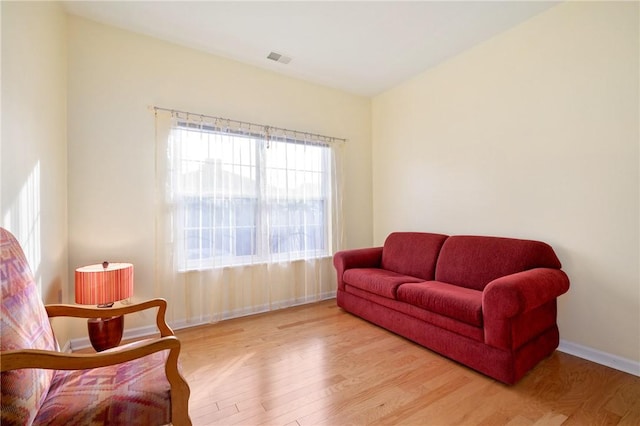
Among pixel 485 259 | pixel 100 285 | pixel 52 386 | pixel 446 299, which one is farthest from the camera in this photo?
pixel 485 259

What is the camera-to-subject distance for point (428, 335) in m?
2.25

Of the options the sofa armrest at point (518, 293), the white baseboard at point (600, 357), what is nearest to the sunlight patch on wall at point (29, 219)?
the sofa armrest at point (518, 293)

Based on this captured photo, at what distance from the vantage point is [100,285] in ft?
6.56

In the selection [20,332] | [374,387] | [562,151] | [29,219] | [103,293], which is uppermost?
[562,151]

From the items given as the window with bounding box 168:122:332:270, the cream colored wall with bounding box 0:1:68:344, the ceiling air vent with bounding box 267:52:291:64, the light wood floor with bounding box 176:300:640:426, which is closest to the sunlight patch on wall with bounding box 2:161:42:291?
the cream colored wall with bounding box 0:1:68:344

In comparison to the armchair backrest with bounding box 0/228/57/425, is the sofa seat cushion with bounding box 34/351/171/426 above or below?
below

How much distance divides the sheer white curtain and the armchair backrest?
1.43 m

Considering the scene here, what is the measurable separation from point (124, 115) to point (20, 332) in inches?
82.4

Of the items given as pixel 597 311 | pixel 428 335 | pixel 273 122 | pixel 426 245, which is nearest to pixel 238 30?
pixel 273 122

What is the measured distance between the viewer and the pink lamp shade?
6.48 feet

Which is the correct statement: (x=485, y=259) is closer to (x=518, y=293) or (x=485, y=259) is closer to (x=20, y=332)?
(x=518, y=293)

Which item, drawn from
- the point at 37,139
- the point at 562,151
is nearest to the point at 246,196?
the point at 37,139

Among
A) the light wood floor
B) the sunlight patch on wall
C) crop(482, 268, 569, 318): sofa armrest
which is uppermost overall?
the sunlight patch on wall

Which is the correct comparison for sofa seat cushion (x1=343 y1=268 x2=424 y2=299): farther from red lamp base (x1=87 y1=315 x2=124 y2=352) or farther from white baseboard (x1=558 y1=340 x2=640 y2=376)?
red lamp base (x1=87 y1=315 x2=124 y2=352)
